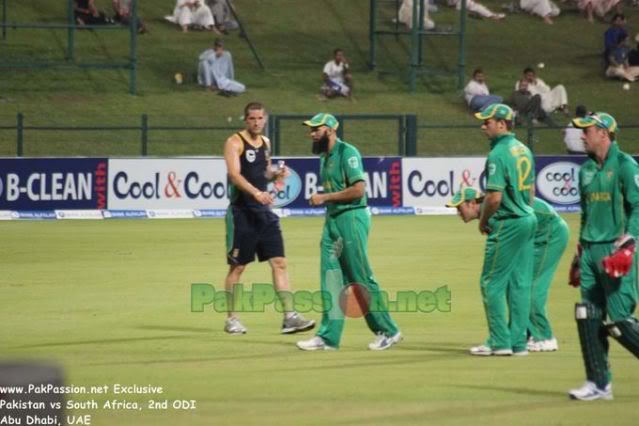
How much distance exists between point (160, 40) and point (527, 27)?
12.1m

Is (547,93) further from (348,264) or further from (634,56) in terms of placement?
(348,264)

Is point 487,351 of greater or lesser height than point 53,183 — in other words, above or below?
below

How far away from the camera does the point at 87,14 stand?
38.4 metres

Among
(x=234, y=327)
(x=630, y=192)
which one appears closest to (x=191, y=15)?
(x=234, y=327)

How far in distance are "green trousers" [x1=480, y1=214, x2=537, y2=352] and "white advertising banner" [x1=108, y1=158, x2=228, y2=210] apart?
17252 mm

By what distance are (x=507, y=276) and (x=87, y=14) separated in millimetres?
27424

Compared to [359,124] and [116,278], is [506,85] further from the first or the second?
[116,278]

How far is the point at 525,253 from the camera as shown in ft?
41.5

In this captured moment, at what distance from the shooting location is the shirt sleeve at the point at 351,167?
13.3m

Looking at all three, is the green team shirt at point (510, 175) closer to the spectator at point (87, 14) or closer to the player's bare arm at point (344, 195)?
the player's bare arm at point (344, 195)

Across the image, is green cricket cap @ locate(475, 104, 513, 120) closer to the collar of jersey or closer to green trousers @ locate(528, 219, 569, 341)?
the collar of jersey

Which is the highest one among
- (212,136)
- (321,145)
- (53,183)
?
(212,136)

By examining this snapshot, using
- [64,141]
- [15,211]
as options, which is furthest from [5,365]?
[64,141]

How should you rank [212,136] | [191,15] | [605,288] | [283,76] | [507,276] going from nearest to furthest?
[605,288]
[507,276]
[212,136]
[283,76]
[191,15]
